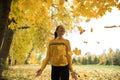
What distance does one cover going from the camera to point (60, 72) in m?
6.19

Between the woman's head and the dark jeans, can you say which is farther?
the dark jeans

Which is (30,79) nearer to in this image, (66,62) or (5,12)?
(5,12)

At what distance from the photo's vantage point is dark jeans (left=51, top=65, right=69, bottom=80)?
6.16 m

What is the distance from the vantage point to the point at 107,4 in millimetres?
8391

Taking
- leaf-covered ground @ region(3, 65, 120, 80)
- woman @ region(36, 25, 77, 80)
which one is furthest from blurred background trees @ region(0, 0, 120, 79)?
woman @ region(36, 25, 77, 80)

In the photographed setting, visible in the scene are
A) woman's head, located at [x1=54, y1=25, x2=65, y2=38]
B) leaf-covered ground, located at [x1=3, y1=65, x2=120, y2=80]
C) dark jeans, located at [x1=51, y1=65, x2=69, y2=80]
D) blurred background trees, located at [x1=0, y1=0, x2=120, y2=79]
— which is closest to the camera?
woman's head, located at [x1=54, y1=25, x2=65, y2=38]

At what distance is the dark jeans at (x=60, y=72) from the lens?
6.16 meters

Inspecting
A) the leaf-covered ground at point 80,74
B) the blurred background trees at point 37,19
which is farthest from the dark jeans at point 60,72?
the leaf-covered ground at point 80,74

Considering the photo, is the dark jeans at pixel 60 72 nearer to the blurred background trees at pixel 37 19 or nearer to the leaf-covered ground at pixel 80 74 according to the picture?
the blurred background trees at pixel 37 19

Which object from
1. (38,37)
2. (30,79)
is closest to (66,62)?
(30,79)

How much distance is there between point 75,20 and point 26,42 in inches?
169

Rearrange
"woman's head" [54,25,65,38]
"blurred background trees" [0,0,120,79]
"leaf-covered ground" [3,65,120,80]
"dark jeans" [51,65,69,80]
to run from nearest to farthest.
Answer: "woman's head" [54,25,65,38] < "dark jeans" [51,65,69,80] < "blurred background trees" [0,0,120,79] < "leaf-covered ground" [3,65,120,80]

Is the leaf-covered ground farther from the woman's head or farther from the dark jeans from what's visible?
the woman's head

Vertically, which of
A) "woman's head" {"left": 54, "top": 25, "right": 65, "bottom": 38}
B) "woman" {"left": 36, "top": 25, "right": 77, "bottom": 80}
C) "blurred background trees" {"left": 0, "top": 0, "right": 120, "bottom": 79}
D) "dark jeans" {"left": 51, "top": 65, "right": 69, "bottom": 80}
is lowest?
"dark jeans" {"left": 51, "top": 65, "right": 69, "bottom": 80}
